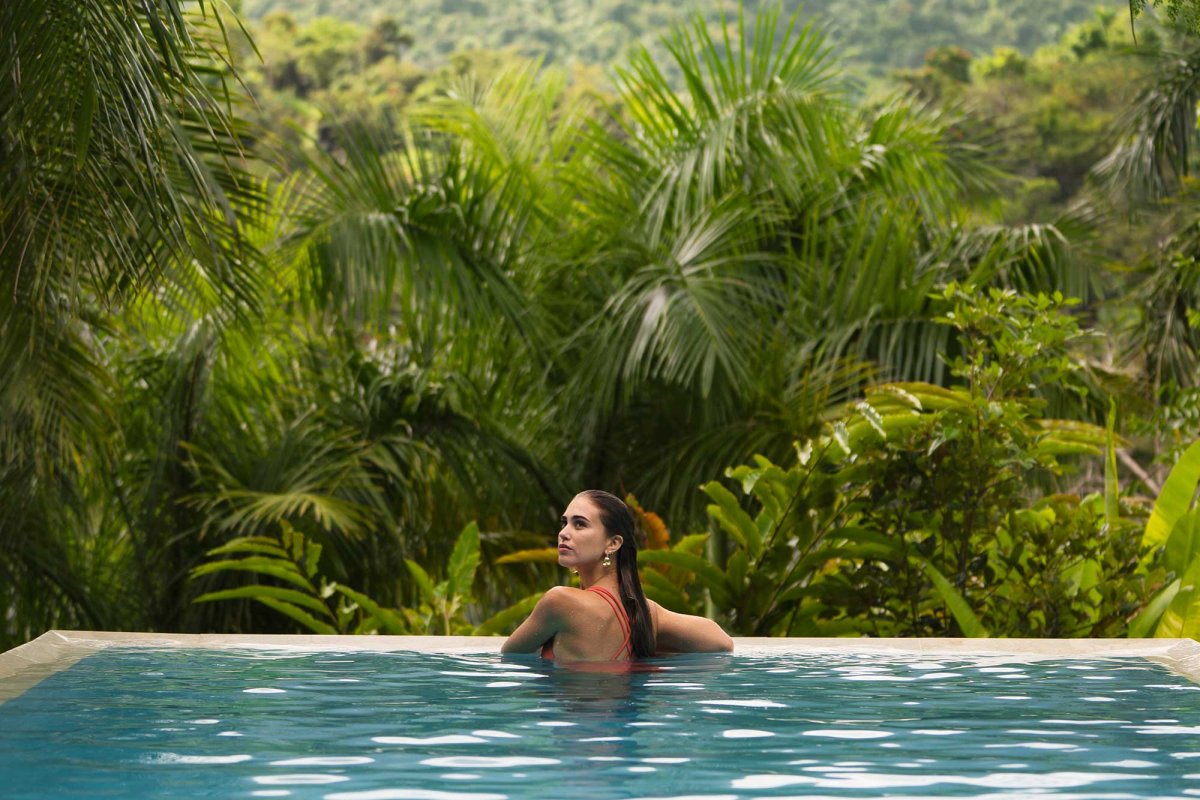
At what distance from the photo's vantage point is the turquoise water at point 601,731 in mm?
3396

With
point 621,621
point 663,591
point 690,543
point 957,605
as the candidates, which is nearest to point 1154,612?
point 957,605

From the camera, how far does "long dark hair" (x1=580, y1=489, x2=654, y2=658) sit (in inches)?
225

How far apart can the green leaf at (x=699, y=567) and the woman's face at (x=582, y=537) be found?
6.98 feet

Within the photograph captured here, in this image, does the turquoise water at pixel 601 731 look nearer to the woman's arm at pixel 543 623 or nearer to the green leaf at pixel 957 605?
the woman's arm at pixel 543 623

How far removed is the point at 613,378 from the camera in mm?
9742

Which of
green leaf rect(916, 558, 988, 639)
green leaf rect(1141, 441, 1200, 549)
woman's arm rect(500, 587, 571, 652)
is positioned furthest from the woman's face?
green leaf rect(1141, 441, 1200, 549)

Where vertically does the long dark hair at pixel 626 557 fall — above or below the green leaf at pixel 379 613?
above

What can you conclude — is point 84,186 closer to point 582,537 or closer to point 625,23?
point 582,537

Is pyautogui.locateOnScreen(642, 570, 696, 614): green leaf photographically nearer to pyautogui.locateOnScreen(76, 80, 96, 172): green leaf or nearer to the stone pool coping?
the stone pool coping

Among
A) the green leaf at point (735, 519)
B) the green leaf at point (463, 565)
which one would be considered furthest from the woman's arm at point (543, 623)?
the green leaf at point (463, 565)

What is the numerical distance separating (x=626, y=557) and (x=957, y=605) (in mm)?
2439

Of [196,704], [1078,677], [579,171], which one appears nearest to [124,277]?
[196,704]

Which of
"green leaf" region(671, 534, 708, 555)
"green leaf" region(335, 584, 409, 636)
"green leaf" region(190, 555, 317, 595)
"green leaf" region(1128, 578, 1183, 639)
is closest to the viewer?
"green leaf" region(1128, 578, 1183, 639)

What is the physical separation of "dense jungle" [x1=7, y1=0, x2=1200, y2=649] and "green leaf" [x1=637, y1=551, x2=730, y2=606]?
0.08 feet
